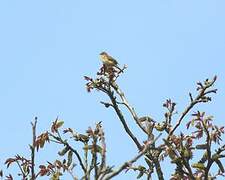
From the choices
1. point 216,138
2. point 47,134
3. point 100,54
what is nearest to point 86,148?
point 47,134

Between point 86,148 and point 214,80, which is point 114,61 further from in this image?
point 86,148

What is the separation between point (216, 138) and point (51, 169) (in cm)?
242

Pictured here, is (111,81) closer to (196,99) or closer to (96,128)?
(196,99)

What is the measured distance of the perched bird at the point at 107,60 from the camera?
9430mm

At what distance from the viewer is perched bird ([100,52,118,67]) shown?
9.43 m

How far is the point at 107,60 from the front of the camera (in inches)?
376

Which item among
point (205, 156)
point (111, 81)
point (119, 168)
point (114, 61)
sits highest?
point (114, 61)

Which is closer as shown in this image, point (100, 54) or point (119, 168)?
point (119, 168)

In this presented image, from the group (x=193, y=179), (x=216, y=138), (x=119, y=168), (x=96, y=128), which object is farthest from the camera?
(x=216, y=138)

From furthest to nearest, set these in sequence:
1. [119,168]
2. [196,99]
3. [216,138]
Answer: [196,99]
[216,138]
[119,168]

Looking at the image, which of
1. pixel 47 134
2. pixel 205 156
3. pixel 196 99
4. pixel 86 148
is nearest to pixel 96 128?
pixel 86 148

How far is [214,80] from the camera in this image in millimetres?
8602

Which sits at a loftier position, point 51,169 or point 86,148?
point 51,169

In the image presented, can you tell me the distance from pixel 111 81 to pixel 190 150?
7.19 feet
